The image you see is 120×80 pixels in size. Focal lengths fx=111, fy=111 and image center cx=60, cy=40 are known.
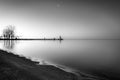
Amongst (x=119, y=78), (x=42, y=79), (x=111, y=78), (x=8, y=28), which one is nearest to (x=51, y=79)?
(x=42, y=79)

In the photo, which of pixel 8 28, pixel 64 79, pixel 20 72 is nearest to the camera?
pixel 20 72

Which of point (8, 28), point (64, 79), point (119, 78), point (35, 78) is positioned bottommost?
point (119, 78)

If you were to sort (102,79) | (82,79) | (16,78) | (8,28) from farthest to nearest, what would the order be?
(8,28), (102,79), (82,79), (16,78)

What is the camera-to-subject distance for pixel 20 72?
8.22m

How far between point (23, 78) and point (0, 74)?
158cm

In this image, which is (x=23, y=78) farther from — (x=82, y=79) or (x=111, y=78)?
(x=111, y=78)

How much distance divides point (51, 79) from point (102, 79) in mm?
6045

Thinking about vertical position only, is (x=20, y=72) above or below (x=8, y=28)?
below

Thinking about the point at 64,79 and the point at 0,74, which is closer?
the point at 0,74

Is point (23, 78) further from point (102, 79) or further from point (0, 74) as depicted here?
point (102, 79)

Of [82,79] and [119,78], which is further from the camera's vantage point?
[119,78]

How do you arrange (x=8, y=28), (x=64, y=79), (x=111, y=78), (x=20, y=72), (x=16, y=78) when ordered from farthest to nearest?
1. (x=8, y=28)
2. (x=111, y=78)
3. (x=64, y=79)
4. (x=20, y=72)
5. (x=16, y=78)

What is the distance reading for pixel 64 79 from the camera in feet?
29.3

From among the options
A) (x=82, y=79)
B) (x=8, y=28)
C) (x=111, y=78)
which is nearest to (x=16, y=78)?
(x=82, y=79)
